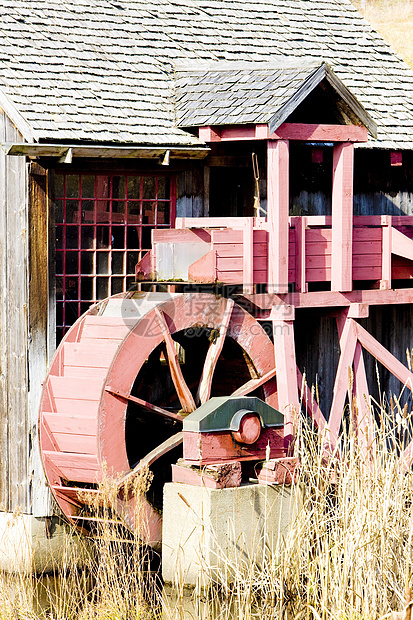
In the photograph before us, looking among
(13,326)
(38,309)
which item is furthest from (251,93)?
(13,326)

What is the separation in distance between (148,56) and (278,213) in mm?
2604

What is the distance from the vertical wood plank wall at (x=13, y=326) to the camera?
8.67 m

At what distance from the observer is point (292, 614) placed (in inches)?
243

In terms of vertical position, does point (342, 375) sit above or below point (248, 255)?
below

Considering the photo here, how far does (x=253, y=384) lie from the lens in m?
9.06

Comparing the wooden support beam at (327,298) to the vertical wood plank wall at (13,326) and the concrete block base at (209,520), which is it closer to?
the concrete block base at (209,520)

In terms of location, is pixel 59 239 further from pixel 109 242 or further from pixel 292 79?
pixel 292 79

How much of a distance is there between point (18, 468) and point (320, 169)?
14.8ft

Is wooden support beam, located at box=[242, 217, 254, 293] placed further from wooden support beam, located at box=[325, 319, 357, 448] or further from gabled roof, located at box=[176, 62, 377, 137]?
wooden support beam, located at box=[325, 319, 357, 448]

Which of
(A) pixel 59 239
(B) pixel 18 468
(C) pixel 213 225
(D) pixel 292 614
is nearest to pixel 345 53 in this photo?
(C) pixel 213 225

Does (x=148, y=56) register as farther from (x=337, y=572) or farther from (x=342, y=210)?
(x=337, y=572)

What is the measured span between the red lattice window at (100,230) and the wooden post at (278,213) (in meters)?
1.30

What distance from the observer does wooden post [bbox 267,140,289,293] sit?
8602 millimetres

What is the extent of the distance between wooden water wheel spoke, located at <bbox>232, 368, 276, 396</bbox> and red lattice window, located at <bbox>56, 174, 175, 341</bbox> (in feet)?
4.90
